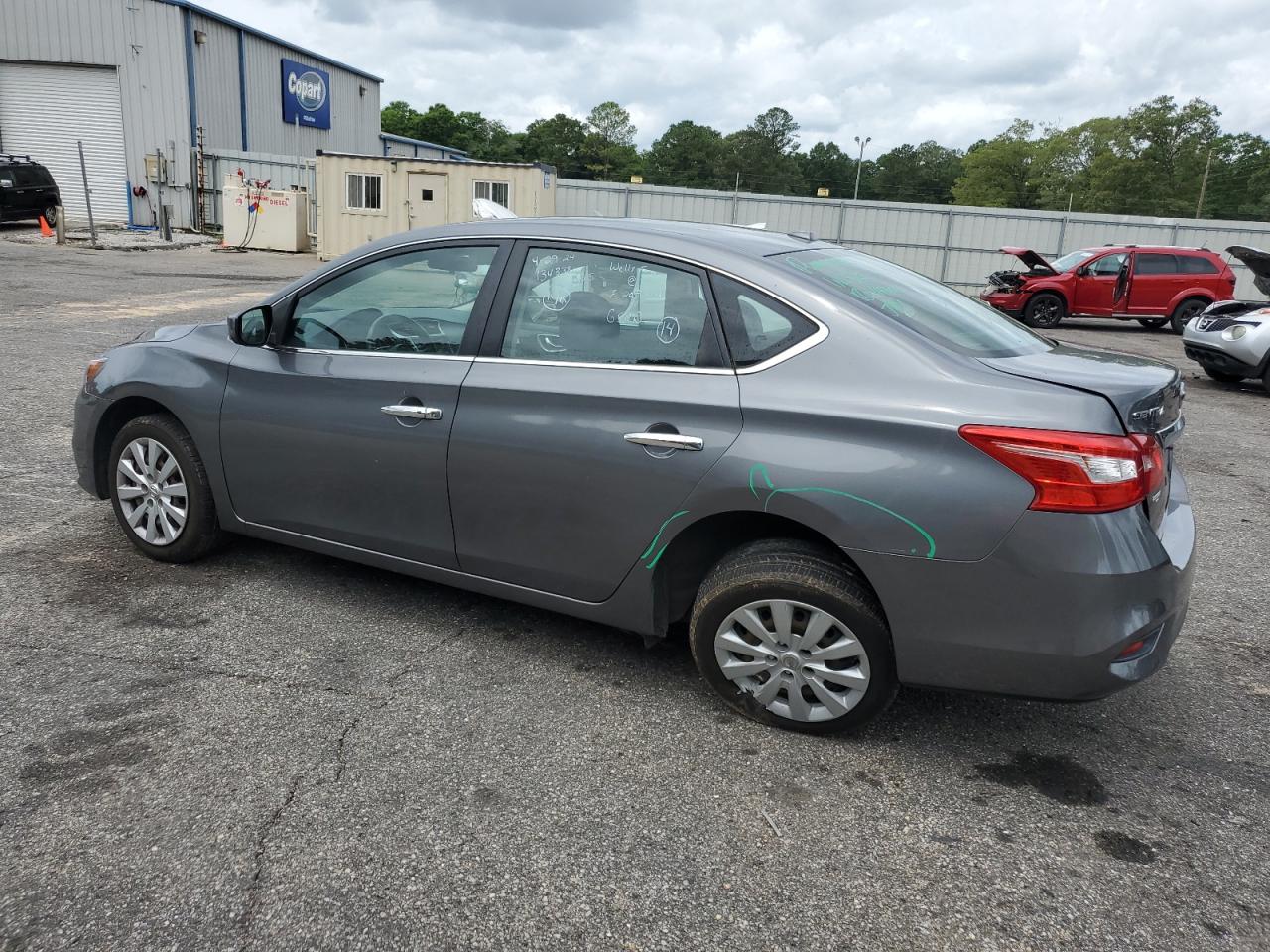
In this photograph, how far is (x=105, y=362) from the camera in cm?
428

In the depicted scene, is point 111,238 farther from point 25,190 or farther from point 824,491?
point 824,491

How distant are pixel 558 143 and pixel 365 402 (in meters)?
121

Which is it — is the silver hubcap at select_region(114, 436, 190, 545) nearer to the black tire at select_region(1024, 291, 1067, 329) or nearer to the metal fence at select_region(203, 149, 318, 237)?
the black tire at select_region(1024, 291, 1067, 329)

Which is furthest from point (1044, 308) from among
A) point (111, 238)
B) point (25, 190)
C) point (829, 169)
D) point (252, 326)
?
point (829, 169)

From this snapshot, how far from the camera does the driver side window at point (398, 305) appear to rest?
11.6ft

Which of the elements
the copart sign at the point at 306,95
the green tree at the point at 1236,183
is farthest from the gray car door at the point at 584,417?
the green tree at the point at 1236,183

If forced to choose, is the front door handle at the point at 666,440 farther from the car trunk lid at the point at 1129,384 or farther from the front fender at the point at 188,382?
the front fender at the point at 188,382

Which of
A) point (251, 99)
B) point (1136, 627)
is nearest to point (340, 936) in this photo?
point (1136, 627)

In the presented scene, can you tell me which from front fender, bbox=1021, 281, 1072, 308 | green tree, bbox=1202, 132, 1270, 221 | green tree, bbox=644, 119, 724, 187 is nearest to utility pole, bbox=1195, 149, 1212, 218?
green tree, bbox=1202, 132, 1270, 221

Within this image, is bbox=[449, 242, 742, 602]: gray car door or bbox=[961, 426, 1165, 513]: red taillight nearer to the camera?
bbox=[961, 426, 1165, 513]: red taillight

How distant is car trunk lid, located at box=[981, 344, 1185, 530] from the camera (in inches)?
105

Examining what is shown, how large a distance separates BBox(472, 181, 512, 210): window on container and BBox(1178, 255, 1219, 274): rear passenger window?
14.6m

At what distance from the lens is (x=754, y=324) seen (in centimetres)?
299

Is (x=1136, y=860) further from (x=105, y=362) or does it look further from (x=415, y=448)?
(x=105, y=362)
